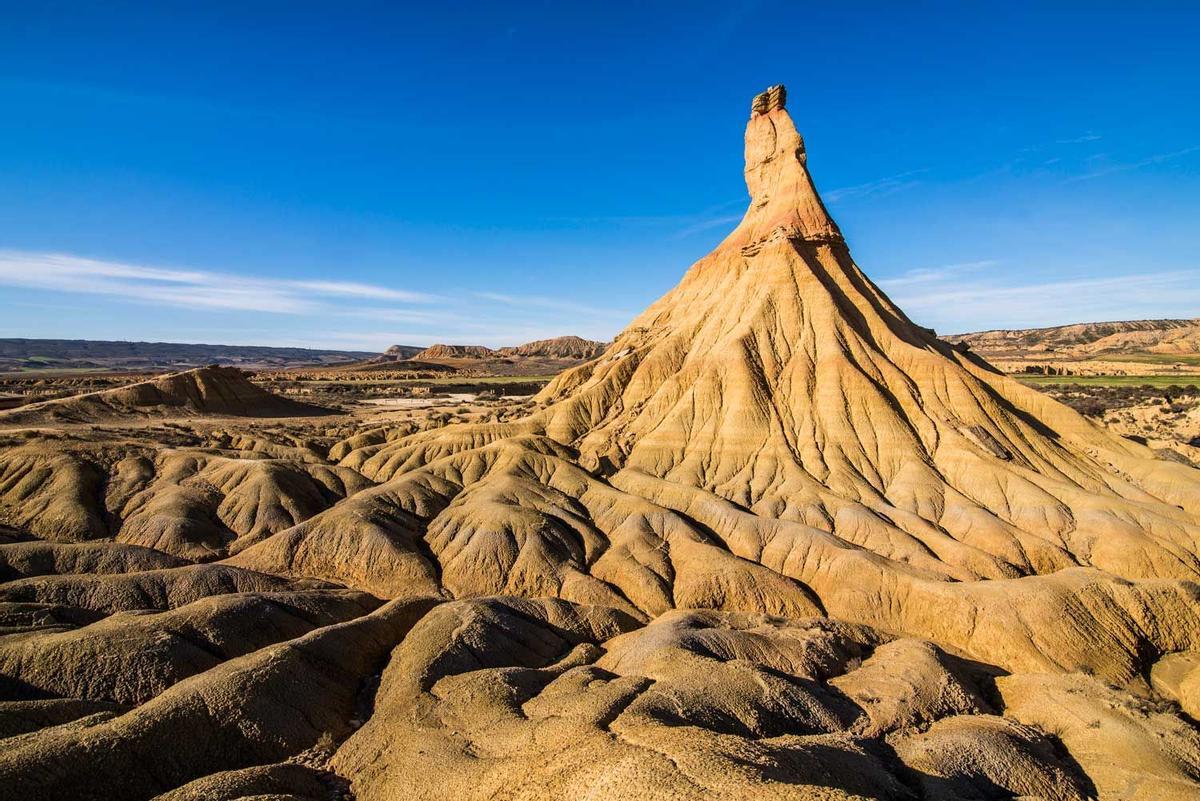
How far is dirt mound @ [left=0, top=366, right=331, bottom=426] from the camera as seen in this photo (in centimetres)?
8581

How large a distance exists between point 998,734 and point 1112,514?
2909 cm

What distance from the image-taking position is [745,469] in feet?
176

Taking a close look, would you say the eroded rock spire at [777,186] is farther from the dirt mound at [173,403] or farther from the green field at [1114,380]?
the dirt mound at [173,403]

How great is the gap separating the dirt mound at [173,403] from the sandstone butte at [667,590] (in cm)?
2864

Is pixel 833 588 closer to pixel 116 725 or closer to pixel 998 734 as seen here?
pixel 998 734

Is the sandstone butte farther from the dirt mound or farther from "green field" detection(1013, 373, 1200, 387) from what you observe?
"green field" detection(1013, 373, 1200, 387)

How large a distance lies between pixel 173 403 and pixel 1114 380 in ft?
649

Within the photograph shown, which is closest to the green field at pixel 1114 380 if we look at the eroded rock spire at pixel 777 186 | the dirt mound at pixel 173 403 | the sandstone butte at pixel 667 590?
the eroded rock spire at pixel 777 186

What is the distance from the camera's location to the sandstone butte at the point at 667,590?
21109mm

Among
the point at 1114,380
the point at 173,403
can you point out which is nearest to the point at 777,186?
the point at 173,403

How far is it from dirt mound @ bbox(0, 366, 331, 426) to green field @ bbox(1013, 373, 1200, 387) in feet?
520

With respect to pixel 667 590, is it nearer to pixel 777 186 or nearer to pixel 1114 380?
pixel 777 186

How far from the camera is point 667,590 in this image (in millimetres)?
41094

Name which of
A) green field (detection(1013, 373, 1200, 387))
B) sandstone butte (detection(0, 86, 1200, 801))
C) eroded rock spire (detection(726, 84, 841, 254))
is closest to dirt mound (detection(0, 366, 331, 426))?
sandstone butte (detection(0, 86, 1200, 801))
